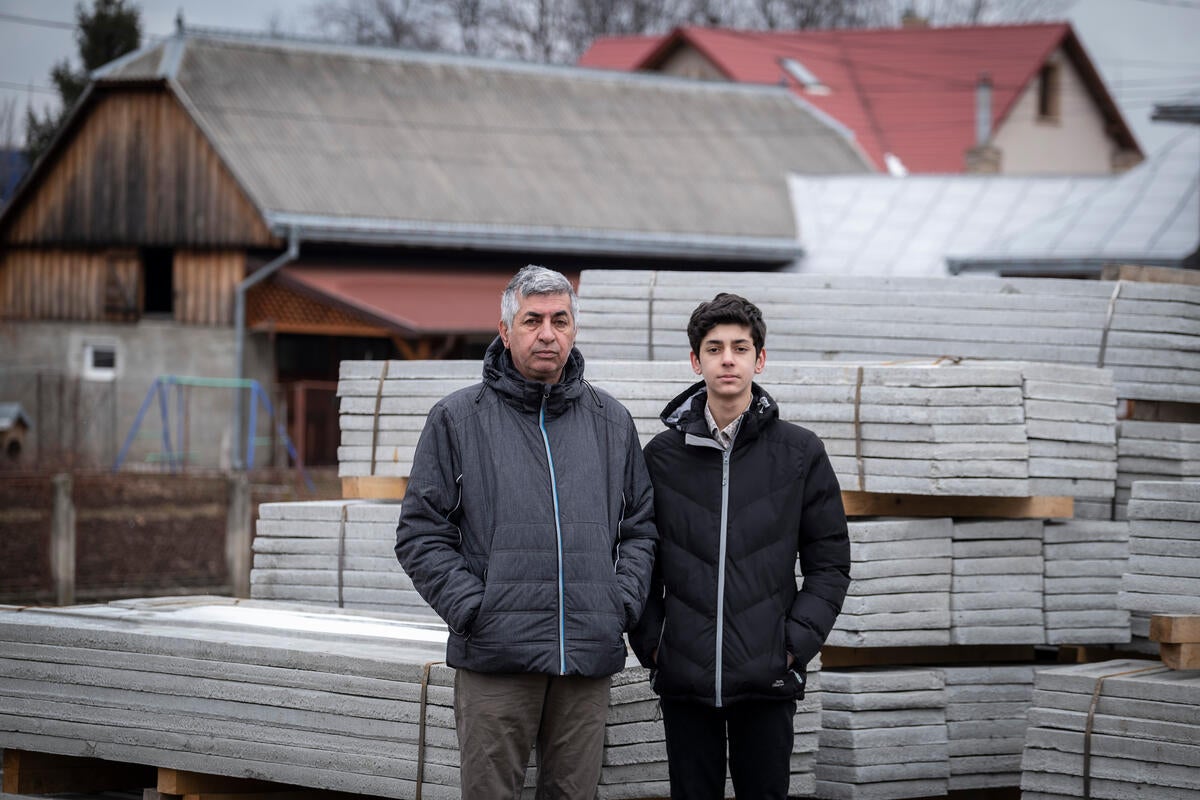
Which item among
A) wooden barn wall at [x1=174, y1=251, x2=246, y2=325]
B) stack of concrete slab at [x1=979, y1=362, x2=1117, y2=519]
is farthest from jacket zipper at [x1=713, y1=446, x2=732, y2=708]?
wooden barn wall at [x1=174, y1=251, x2=246, y2=325]

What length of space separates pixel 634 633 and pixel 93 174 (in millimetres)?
25806

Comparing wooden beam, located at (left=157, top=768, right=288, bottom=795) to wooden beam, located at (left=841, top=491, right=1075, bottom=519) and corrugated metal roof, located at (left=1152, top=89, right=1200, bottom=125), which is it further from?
corrugated metal roof, located at (left=1152, top=89, right=1200, bottom=125)

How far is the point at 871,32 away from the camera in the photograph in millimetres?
46125

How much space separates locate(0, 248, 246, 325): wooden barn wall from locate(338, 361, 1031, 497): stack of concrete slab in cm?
2114

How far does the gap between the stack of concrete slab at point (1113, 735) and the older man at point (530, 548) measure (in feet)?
7.73

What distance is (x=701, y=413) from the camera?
5508mm

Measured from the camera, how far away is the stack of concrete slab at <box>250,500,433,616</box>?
8242 mm

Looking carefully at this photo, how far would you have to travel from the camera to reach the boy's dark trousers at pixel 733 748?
529 cm

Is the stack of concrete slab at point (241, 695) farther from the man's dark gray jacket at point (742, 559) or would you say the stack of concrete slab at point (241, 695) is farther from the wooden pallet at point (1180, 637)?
the wooden pallet at point (1180, 637)

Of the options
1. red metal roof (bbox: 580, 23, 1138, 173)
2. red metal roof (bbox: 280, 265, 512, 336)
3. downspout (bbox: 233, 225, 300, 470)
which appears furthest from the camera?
red metal roof (bbox: 580, 23, 1138, 173)

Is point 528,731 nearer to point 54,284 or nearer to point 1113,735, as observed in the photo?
point 1113,735

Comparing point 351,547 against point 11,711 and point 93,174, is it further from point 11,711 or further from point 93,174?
point 93,174

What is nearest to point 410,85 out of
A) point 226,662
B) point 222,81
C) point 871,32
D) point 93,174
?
point 222,81

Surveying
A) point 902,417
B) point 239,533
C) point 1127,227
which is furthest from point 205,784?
point 1127,227
